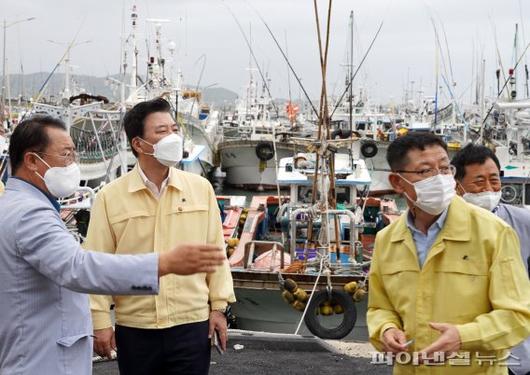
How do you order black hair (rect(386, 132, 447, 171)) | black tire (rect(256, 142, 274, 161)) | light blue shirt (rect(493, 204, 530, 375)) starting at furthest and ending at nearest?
black tire (rect(256, 142, 274, 161)) < light blue shirt (rect(493, 204, 530, 375)) < black hair (rect(386, 132, 447, 171))

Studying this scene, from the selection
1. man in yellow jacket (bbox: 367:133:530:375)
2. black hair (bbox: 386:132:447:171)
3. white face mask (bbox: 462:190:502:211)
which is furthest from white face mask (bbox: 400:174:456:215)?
white face mask (bbox: 462:190:502:211)

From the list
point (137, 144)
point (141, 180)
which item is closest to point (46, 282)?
point (141, 180)

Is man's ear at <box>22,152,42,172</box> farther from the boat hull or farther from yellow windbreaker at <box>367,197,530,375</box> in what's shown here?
the boat hull

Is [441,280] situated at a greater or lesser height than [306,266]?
greater

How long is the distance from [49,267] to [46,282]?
15cm

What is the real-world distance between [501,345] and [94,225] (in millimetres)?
1754

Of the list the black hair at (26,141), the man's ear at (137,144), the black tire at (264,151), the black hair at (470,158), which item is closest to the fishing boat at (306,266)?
the black hair at (470,158)

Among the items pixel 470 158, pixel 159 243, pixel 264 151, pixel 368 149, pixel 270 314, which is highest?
pixel 470 158

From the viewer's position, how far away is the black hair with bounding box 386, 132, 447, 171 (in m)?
2.32

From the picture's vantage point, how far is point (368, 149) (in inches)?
861

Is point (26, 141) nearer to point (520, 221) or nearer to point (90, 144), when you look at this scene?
point (520, 221)

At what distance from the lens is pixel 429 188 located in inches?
88.1

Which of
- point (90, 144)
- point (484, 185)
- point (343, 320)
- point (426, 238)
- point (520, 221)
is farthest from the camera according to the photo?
point (90, 144)

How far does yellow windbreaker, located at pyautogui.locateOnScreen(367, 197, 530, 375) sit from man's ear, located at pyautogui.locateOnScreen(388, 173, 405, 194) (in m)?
0.16
